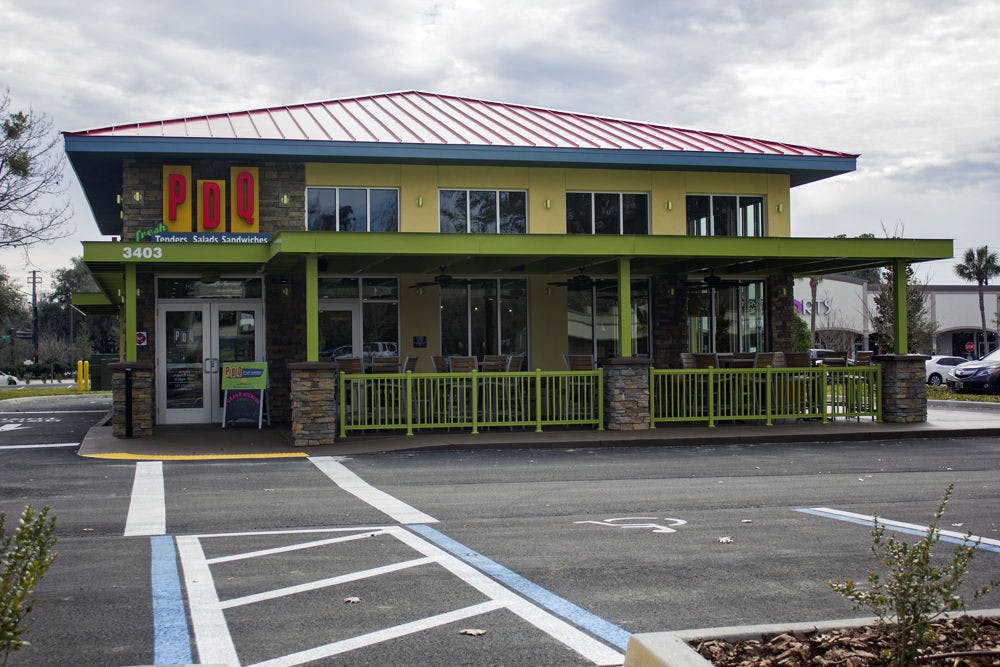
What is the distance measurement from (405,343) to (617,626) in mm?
14641

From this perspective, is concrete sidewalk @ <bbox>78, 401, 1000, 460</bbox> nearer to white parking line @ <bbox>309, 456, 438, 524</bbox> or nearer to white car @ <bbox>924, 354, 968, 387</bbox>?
white parking line @ <bbox>309, 456, 438, 524</bbox>

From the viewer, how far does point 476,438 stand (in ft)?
52.6

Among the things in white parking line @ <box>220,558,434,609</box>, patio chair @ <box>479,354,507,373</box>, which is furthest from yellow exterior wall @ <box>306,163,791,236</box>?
white parking line @ <box>220,558,434,609</box>

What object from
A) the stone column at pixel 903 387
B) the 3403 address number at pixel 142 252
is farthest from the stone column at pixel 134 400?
the stone column at pixel 903 387

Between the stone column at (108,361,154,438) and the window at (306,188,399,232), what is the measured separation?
4.42 metres

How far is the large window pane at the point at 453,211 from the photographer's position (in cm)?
1970

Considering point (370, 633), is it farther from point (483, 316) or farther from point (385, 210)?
point (483, 316)

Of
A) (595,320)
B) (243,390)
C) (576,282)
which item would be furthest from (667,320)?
(243,390)

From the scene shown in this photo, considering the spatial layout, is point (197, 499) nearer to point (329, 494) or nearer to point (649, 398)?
point (329, 494)

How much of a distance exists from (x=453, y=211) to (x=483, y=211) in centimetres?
63

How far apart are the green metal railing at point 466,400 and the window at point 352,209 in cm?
386

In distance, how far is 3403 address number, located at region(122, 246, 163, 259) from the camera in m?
16.0

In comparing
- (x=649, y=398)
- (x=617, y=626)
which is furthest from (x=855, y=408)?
(x=617, y=626)

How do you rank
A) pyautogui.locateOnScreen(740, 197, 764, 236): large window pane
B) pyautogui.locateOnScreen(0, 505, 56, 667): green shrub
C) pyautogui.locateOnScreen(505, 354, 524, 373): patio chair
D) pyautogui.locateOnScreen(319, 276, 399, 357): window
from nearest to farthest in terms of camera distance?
pyautogui.locateOnScreen(0, 505, 56, 667): green shrub, pyautogui.locateOnScreen(505, 354, 524, 373): patio chair, pyautogui.locateOnScreen(319, 276, 399, 357): window, pyautogui.locateOnScreen(740, 197, 764, 236): large window pane
